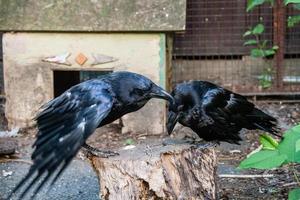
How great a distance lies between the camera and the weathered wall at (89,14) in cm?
637

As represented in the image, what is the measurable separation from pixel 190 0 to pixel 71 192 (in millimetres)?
3305

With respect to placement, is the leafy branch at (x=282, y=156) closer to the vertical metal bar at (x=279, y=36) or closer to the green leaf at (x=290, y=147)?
the green leaf at (x=290, y=147)

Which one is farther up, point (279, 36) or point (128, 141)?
point (279, 36)

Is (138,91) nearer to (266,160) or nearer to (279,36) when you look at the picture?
(266,160)

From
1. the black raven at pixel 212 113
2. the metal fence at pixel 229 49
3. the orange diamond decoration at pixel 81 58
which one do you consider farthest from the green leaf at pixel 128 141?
the metal fence at pixel 229 49

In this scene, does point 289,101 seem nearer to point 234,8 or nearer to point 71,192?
point 234,8

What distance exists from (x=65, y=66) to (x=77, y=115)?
3.10 metres

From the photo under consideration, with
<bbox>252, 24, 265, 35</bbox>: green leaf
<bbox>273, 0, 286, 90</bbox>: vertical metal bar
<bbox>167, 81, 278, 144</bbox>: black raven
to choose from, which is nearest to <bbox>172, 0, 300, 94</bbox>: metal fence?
<bbox>273, 0, 286, 90</bbox>: vertical metal bar

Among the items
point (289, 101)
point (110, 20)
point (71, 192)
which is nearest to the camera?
point (71, 192)

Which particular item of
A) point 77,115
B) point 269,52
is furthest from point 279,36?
point 77,115

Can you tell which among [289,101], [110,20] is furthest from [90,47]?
[289,101]

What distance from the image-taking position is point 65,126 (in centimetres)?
345

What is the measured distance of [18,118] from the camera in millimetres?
6738

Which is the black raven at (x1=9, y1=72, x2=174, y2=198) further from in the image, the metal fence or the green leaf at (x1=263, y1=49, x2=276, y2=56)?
the metal fence
